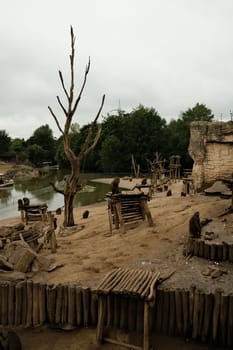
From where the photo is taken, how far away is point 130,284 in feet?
19.9

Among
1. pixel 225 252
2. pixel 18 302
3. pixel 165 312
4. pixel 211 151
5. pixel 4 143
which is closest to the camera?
pixel 165 312

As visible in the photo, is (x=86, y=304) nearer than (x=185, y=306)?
No

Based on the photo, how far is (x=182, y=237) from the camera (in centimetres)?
1068

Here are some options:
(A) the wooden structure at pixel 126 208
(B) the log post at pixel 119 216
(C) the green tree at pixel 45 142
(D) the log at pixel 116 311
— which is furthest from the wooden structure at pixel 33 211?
(C) the green tree at pixel 45 142

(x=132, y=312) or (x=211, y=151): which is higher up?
(x=211, y=151)

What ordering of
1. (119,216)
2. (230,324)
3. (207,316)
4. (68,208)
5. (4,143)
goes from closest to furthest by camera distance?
(230,324) < (207,316) < (119,216) < (68,208) < (4,143)

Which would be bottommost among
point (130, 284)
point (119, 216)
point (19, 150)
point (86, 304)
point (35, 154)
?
point (86, 304)

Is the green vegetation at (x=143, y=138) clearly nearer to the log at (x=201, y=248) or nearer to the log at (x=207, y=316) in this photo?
the log at (x=201, y=248)

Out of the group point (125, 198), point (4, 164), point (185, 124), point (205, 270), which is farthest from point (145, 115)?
point (205, 270)

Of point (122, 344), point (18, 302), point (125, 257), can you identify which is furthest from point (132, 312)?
point (125, 257)

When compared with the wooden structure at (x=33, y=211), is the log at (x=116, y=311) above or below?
below

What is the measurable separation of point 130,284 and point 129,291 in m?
0.34

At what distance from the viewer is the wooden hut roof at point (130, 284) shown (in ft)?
18.8

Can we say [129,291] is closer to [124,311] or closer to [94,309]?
[124,311]
